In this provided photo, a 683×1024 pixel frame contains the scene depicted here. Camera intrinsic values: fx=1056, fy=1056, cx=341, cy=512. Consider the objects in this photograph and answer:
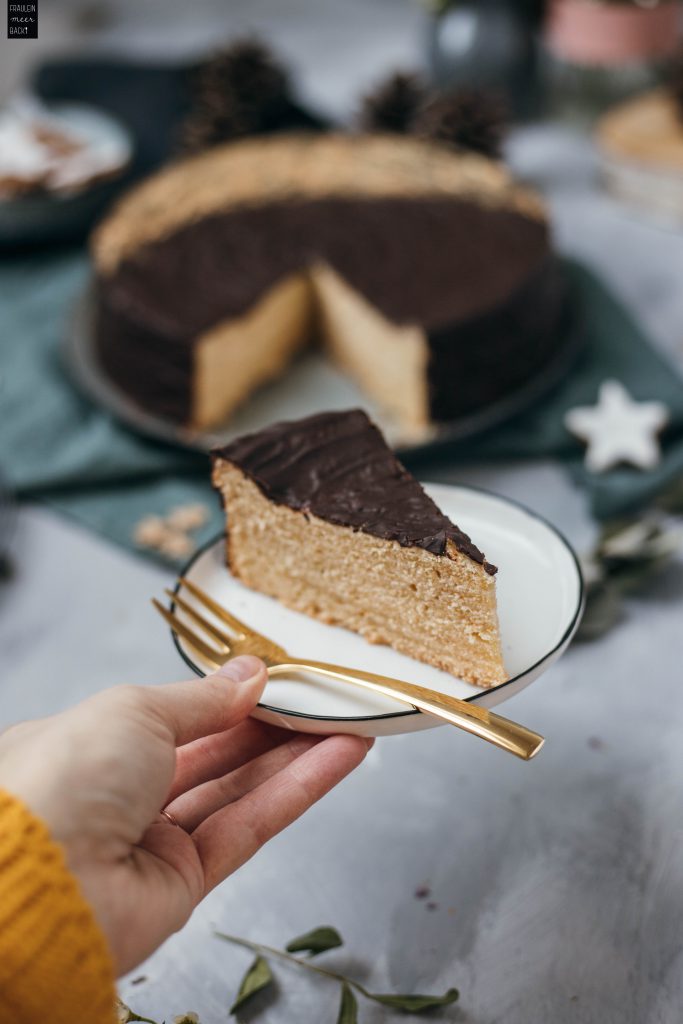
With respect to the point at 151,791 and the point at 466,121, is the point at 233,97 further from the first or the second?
the point at 151,791

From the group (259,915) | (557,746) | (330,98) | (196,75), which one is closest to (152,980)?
(259,915)

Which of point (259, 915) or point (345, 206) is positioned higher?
point (345, 206)

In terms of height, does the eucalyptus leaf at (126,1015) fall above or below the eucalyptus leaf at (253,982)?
above

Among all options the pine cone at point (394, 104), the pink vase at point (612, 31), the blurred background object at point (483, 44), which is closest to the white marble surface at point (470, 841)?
the pine cone at point (394, 104)

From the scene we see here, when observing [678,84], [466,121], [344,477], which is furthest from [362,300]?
[678,84]

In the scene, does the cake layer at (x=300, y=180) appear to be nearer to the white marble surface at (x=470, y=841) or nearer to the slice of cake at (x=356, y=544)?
the white marble surface at (x=470, y=841)

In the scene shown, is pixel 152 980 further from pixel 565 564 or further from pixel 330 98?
pixel 330 98
